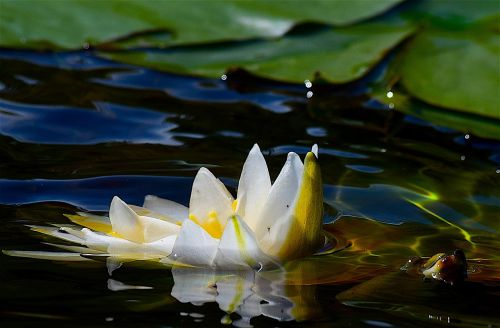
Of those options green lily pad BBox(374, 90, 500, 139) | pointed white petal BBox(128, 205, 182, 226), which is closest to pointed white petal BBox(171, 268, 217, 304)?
pointed white petal BBox(128, 205, 182, 226)

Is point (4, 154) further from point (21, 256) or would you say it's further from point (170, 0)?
point (170, 0)

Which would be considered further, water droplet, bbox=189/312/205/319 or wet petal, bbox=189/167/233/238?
wet petal, bbox=189/167/233/238

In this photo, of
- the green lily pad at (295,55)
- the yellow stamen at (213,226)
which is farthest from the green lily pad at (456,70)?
the yellow stamen at (213,226)

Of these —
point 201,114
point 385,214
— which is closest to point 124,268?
point 385,214

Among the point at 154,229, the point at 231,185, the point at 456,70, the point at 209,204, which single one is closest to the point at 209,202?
the point at 209,204

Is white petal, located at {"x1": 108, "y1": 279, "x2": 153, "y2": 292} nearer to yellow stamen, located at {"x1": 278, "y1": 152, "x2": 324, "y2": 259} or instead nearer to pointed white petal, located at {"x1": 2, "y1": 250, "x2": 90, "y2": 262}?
pointed white petal, located at {"x1": 2, "y1": 250, "x2": 90, "y2": 262}

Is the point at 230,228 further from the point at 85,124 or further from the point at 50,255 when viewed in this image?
the point at 85,124
